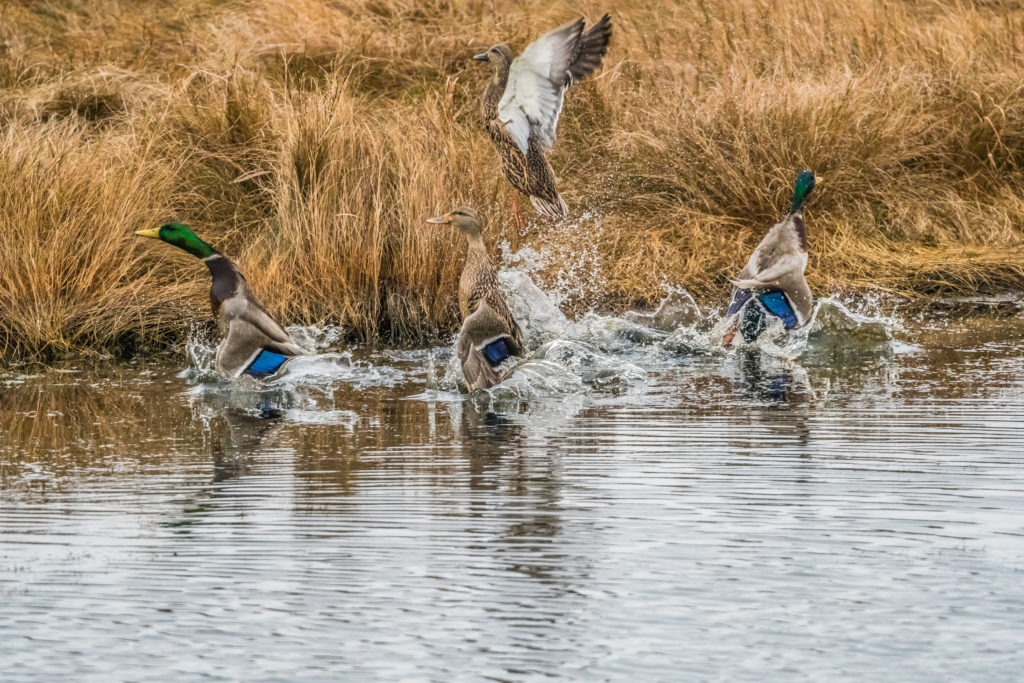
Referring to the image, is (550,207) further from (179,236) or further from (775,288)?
(179,236)

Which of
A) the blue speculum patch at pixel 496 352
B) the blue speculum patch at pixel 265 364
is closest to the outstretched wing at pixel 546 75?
the blue speculum patch at pixel 496 352

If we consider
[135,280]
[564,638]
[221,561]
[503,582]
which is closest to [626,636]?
[564,638]

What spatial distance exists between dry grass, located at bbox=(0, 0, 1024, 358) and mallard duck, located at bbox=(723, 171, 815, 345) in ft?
4.00

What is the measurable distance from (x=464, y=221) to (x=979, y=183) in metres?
5.12

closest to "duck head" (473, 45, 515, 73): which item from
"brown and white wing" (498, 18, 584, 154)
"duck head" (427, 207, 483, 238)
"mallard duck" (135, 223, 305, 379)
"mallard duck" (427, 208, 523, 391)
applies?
"brown and white wing" (498, 18, 584, 154)

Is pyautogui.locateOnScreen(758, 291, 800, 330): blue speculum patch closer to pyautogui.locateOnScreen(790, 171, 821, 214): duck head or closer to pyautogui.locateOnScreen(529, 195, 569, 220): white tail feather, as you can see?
pyautogui.locateOnScreen(790, 171, 821, 214): duck head

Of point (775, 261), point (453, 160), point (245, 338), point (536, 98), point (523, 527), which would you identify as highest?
point (536, 98)

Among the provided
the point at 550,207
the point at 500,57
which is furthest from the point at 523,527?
the point at 500,57

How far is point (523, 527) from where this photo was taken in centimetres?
434

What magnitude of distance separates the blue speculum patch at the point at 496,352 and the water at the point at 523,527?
0.16 meters

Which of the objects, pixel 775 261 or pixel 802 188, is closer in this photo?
pixel 775 261

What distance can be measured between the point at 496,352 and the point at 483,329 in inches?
4.6

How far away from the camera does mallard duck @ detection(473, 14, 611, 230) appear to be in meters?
7.98

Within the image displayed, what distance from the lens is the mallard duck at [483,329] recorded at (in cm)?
676
